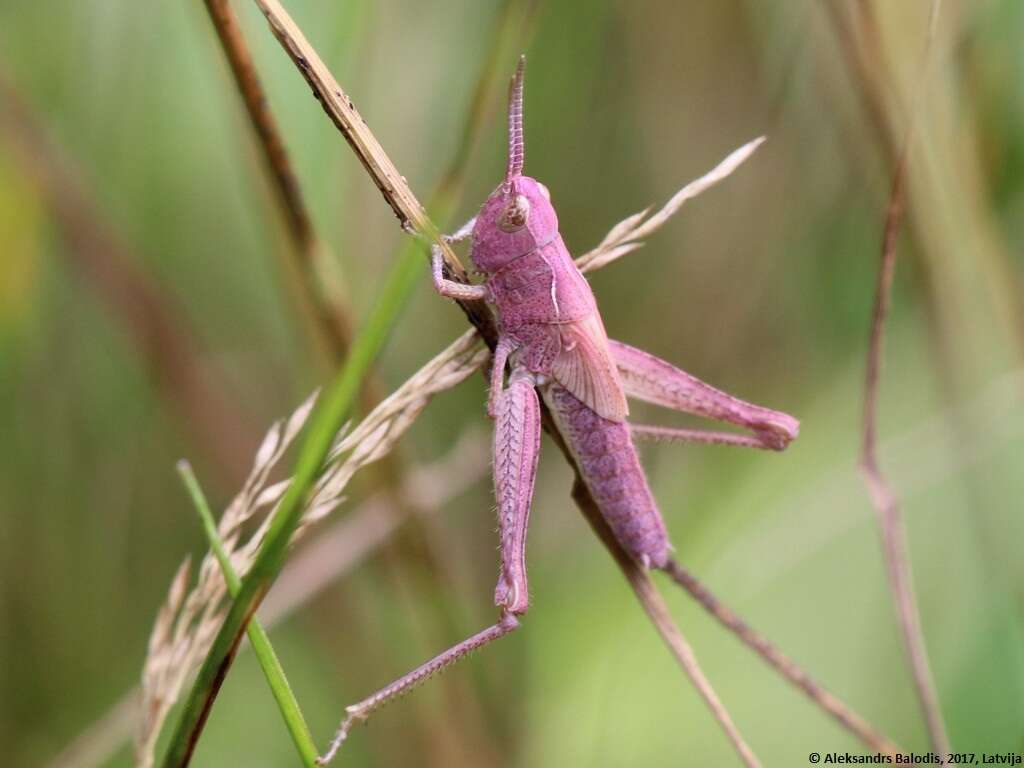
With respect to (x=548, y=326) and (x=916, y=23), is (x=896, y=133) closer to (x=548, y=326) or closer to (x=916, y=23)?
(x=916, y=23)

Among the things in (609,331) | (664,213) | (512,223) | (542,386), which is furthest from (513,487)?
(609,331)

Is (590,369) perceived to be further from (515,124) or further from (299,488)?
(299,488)

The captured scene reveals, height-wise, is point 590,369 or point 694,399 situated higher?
point 590,369

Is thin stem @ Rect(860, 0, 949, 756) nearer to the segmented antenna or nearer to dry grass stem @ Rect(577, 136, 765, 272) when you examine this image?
dry grass stem @ Rect(577, 136, 765, 272)

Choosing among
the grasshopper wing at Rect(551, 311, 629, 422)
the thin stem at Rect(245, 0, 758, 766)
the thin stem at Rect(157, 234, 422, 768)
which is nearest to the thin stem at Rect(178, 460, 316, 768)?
the thin stem at Rect(157, 234, 422, 768)

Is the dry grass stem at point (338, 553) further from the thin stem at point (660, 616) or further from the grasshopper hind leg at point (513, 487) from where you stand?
the thin stem at point (660, 616)

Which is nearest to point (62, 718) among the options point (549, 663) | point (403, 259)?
point (549, 663)
